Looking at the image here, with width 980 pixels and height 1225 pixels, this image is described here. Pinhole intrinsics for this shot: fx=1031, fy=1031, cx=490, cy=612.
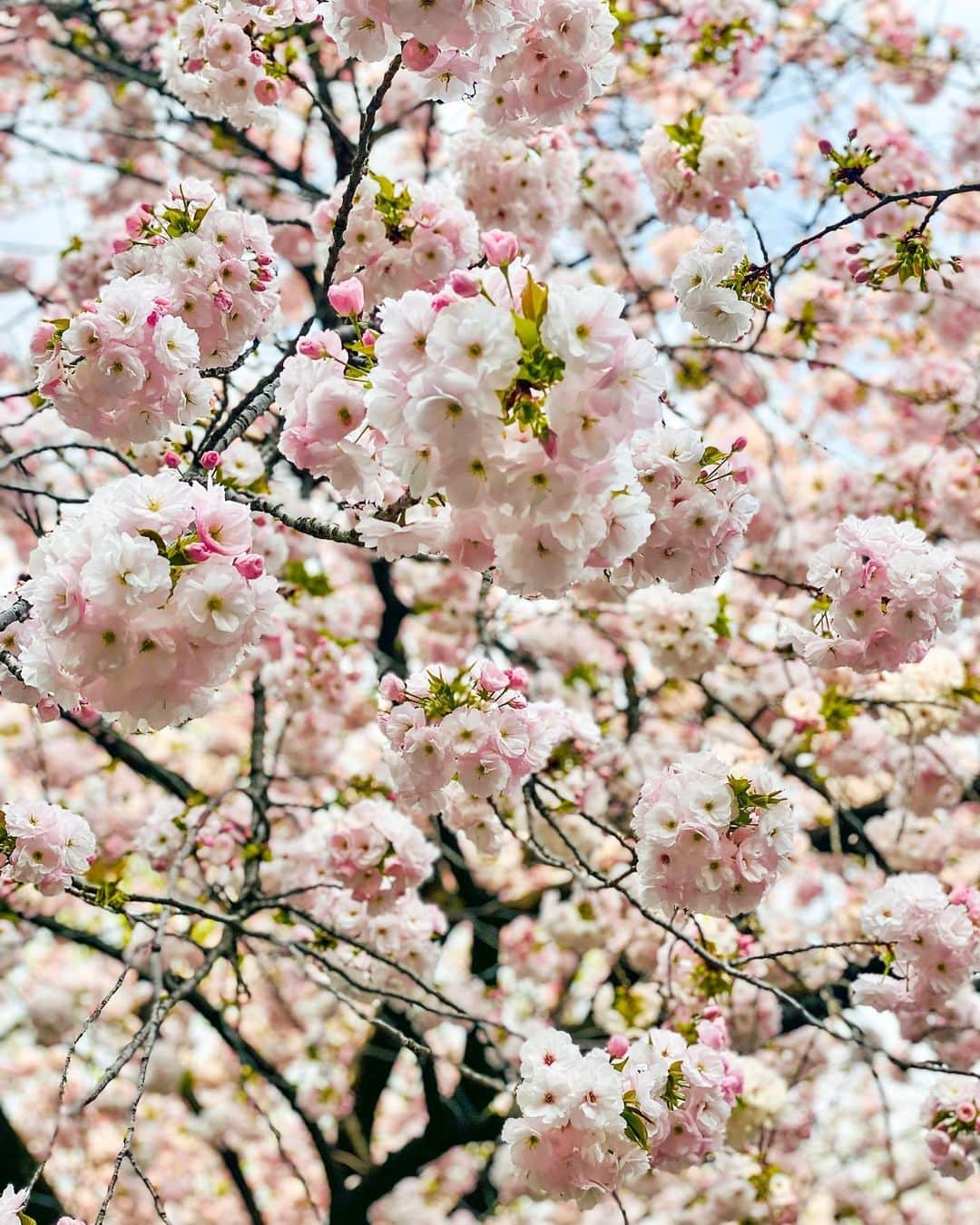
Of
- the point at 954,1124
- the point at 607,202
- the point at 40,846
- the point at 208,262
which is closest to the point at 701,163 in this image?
the point at 607,202

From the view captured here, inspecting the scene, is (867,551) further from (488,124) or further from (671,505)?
(488,124)

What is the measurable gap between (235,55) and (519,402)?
2321 mm

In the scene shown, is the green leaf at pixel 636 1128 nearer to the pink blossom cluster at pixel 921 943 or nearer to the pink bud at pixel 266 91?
the pink blossom cluster at pixel 921 943

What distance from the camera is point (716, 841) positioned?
2.49 meters

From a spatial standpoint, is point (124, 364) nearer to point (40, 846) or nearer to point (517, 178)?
point (40, 846)

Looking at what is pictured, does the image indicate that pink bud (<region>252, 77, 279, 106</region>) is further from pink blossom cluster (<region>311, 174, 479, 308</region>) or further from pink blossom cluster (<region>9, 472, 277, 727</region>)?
pink blossom cluster (<region>9, 472, 277, 727</region>)

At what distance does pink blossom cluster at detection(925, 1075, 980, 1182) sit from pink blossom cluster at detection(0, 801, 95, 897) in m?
2.63

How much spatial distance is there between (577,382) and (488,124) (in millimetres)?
1723

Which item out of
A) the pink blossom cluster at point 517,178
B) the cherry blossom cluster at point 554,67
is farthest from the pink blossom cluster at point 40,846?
the pink blossom cluster at point 517,178

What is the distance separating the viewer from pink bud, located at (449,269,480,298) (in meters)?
1.59

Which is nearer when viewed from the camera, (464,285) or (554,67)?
(464,285)

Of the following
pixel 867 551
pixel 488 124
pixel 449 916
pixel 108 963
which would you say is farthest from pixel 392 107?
pixel 108 963

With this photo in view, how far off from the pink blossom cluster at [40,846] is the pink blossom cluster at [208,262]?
125cm

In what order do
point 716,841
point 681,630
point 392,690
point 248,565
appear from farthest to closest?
point 681,630 → point 392,690 → point 716,841 → point 248,565
